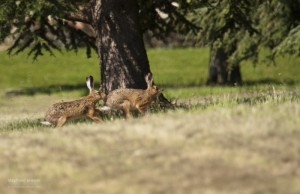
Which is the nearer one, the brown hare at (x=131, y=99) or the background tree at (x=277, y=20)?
the brown hare at (x=131, y=99)

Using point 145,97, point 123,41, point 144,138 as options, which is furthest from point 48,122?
point 144,138

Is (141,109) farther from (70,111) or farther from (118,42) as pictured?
(118,42)

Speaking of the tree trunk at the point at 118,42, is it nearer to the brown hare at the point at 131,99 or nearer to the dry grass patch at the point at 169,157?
the brown hare at the point at 131,99

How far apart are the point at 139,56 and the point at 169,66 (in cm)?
2426

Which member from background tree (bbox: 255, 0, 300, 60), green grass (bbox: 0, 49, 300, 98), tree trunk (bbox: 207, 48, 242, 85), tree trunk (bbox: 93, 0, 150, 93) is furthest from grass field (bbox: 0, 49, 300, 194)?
green grass (bbox: 0, 49, 300, 98)

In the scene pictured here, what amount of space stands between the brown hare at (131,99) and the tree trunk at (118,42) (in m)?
3.08

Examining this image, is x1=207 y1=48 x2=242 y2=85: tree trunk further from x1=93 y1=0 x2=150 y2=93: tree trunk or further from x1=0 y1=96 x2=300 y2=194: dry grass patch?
x1=0 y1=96 x2=300 y2=194: dry grass patch

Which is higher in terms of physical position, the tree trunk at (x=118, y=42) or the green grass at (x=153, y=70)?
the tree trunk at (x=118, y=42)

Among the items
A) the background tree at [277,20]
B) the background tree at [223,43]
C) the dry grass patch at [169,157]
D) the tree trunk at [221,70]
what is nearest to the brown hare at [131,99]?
the dry grass patch at [169,157]

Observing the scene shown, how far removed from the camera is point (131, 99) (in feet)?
47.4

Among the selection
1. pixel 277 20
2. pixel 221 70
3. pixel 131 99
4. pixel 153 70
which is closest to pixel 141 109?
pixel 131 99

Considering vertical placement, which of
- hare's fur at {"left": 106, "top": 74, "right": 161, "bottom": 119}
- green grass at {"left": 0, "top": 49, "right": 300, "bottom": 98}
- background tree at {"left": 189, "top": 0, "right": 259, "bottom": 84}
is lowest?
green grass at {"left": 0, "top": 49, "right": 300, "bottom": 98}

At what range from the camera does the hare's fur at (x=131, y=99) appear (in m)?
14.4

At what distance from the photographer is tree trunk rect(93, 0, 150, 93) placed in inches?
693
